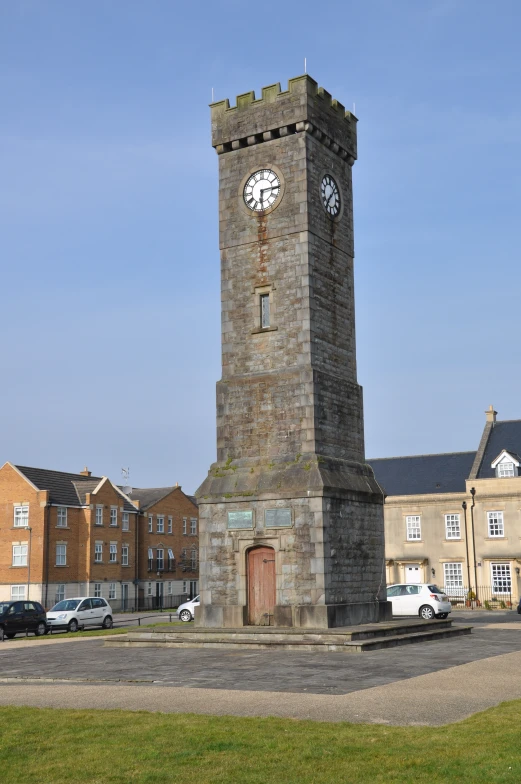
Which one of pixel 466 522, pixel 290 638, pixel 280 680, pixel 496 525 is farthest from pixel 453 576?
pixel 280 680

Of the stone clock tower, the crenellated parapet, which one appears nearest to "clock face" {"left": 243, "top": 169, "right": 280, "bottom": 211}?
the stone clock tower

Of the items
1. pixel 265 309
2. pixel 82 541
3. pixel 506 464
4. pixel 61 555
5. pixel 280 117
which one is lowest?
pixel 61 555

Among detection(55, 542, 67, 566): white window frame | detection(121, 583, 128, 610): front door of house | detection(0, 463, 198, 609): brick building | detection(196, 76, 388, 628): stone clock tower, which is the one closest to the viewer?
detection(196, 76, 388, 628): stone clock tower

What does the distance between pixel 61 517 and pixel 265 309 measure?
3299cm

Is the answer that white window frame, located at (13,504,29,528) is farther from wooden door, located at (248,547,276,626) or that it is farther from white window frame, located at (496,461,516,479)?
wooden door, located at (248,547,276,626)

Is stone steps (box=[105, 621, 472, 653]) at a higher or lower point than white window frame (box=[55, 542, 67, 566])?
lower

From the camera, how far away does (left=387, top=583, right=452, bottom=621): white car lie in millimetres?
36531

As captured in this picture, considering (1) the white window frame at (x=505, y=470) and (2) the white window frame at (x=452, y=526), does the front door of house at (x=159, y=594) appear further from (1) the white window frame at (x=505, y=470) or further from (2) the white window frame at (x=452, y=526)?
(1) the white window frame at (x=505, y=470)

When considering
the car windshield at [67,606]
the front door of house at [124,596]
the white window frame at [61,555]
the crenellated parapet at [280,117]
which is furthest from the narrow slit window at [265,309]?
the front door of house at [124,596]

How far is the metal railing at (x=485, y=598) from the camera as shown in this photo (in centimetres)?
4825

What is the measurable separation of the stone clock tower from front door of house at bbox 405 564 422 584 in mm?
23068

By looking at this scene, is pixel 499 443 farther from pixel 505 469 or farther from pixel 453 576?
pixel 453 576

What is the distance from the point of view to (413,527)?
5322 centimetres

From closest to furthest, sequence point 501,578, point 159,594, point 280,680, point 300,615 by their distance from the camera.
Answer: point 280,680
point 300,615
point 501,578
point 159,594
